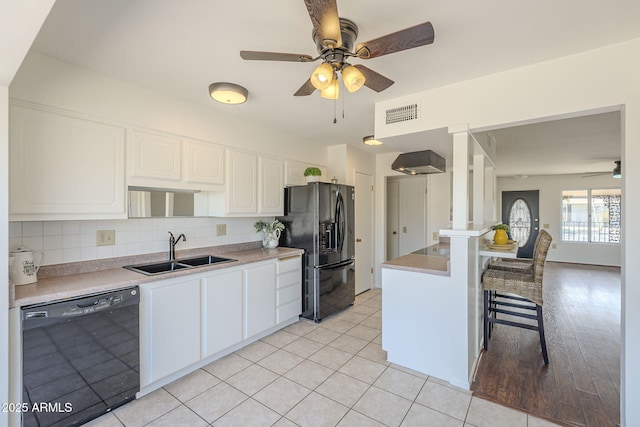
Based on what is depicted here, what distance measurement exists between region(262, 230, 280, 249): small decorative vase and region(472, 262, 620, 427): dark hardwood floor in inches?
93.5

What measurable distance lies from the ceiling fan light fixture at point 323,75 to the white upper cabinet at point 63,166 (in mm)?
1671

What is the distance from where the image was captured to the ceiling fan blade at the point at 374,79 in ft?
5.35

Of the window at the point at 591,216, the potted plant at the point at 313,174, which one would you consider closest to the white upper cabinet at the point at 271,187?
the potted plant at the point at 313,174

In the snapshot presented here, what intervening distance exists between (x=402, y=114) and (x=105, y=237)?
2668 mm

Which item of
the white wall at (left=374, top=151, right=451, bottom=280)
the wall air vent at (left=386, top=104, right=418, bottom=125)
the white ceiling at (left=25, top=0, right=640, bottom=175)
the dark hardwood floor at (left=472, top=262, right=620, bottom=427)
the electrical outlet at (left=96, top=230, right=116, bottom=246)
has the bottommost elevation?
the dark hardwood floor at (left=472, top=262, right=620, bottom=427)

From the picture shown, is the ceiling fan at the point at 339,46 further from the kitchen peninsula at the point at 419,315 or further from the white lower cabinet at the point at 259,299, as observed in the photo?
the white lower cabinet at the point at 259,299

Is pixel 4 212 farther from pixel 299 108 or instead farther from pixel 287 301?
pixel 287 301

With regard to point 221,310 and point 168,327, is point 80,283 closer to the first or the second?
point 168,327

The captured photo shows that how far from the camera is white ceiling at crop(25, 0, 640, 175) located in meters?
1.43

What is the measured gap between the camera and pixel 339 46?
1.41 meters

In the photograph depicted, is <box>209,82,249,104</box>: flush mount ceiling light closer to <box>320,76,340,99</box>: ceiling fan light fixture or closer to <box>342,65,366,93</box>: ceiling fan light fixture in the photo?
<box>320,76,340,99</box>: ceiling fan light fixture

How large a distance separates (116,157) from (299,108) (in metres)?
1.59

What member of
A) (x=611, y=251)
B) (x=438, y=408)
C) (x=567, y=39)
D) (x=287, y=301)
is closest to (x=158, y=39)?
(x=567, y=39)

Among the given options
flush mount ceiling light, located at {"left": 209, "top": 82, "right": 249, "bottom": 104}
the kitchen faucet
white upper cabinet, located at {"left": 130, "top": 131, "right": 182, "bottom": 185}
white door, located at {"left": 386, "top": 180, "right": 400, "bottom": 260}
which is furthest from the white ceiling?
white door, located at {"left": 386, "top": 180, "right": 400, "bottom": 260}
